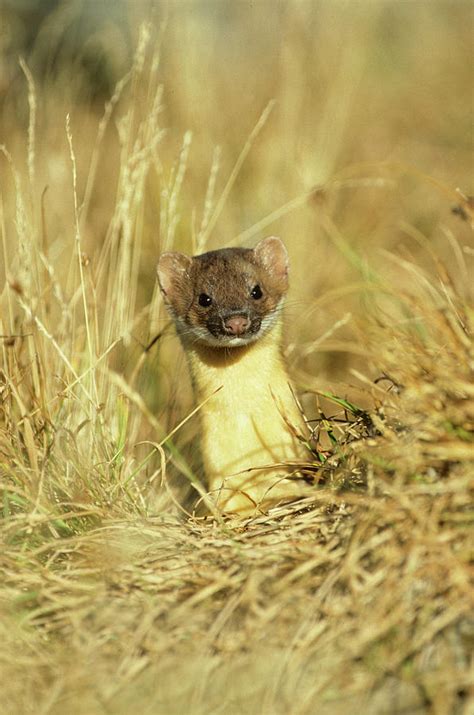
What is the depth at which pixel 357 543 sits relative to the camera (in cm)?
254

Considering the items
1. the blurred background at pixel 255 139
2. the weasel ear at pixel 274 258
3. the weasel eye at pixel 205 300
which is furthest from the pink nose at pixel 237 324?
the blurred background at pixel 255 139

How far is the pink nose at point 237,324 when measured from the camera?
3.62 metres

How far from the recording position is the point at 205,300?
3.89 metres

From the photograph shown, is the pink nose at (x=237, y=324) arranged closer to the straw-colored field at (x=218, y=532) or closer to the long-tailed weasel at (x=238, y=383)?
the long-tailed weasel at (x=238, y=383)

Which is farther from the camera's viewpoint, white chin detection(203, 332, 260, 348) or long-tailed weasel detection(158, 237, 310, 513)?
long-tailed weasel detection(158, 237, 310, 513)

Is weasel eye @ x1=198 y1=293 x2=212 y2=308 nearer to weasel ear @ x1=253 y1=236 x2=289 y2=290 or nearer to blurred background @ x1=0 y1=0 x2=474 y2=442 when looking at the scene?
weasel ear @ x1=253 y1=236 x2=289 y2=290

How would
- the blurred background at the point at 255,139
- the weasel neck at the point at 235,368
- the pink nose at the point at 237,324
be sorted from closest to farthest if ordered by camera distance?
1. the pink nose at the point at 237,324
2. the weasel neck at the point at 235,368
3. the blurred background at the point at 255,139

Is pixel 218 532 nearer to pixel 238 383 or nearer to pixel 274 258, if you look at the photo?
pixel 238 383

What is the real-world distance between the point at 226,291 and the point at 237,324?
299 millimetres

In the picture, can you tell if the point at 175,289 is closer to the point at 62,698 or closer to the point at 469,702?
the point at 62,698

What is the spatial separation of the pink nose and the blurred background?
202 centimetres

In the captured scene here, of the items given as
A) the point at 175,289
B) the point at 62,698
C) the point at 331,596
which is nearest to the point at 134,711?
the point at 62,698

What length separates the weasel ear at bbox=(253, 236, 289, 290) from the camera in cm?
420

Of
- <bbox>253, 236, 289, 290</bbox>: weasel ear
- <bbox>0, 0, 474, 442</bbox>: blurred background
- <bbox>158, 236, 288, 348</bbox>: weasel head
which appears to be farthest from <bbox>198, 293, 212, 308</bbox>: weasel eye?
<bbox>0, 0, 474, 442</bbox>: blurred background
